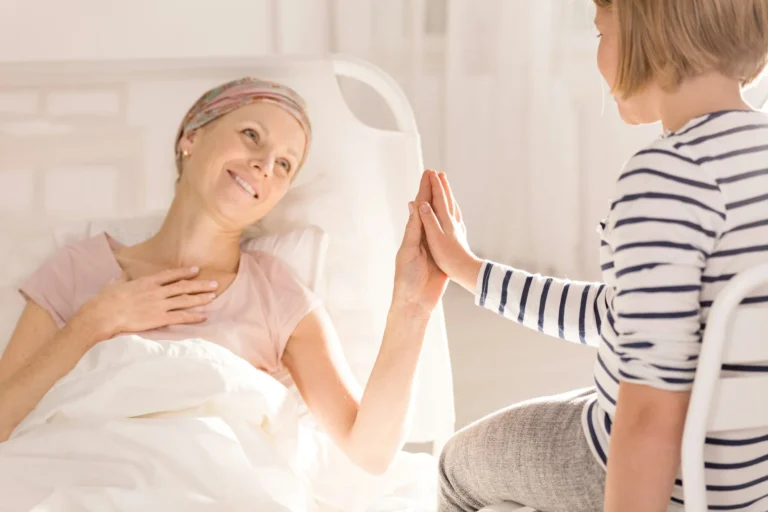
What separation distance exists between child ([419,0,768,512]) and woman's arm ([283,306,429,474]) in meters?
0.34

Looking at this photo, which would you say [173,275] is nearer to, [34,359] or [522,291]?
[34,359]

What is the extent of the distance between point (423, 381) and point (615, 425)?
0.87 m

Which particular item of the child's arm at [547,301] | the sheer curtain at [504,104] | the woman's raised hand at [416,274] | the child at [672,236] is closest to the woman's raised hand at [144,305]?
the woman's raised hand at [416,274]

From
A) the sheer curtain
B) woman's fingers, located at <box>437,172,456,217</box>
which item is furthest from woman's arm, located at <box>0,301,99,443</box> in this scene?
the sheer curtain

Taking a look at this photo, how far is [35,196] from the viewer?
1.83m

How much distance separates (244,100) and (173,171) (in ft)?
1.29

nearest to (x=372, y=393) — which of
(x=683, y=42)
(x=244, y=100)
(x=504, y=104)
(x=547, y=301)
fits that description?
(x=547, y=301)

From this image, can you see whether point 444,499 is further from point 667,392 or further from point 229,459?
point 667,392

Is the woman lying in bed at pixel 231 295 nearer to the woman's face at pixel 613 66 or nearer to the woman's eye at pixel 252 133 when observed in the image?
the woman's eye at pixel 252 133

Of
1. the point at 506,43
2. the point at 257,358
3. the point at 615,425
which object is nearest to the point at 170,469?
the point at 257,358

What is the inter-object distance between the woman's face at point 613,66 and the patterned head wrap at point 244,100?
2.14ft

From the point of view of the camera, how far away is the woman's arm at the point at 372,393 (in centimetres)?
136

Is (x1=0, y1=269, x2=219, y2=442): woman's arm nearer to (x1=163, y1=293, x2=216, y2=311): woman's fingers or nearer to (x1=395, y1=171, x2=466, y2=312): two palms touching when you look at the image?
(x1=163, y1=293, x2=216, y2=311): woman's fingers

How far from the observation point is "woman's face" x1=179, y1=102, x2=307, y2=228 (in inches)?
59.5
